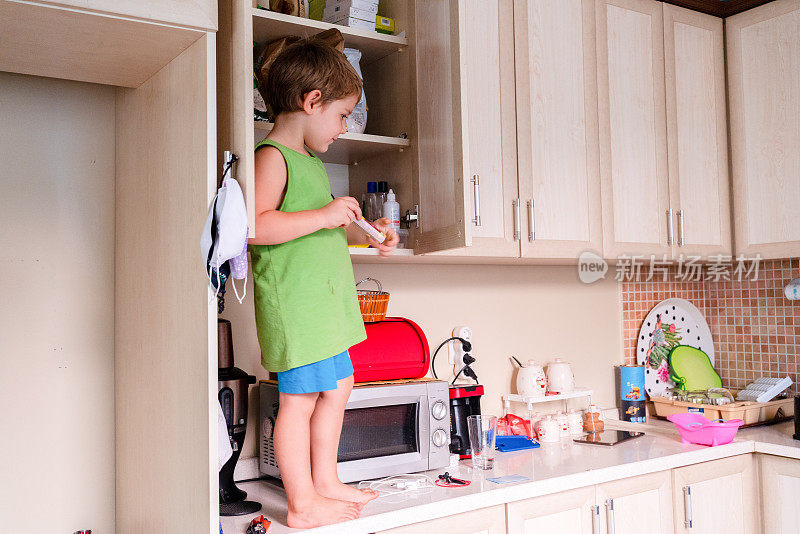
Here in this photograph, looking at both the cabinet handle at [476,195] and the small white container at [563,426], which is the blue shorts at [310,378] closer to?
the cabinet handle at [476,195]

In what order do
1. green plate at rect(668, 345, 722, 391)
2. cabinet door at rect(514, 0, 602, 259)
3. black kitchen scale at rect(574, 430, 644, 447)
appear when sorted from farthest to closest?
green plate at rect(668, 345, 722, 391)
black kitchen scale at rect(574, 430, 644, 447)
cabinet door at rect(514, 0, 602, 259)

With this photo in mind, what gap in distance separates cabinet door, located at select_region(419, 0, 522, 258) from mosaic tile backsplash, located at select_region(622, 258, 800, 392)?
3.07 feet

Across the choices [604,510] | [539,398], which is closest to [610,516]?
[604,510]

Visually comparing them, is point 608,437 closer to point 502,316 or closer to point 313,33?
point 502,316

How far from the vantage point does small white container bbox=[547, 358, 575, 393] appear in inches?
94.2

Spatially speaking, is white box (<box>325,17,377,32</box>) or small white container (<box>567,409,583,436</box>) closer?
white box (<box>325,17,377,32</box>)

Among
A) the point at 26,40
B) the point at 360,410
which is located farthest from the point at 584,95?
the point at 26,40

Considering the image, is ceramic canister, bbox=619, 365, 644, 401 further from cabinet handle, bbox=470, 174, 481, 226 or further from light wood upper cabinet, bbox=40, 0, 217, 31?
light wood upper cabinet, bbox=40, 0, 217, 31

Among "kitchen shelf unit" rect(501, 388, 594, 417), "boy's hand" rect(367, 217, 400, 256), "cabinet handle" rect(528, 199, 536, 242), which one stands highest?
"cabinet handle" rect(528, 199, 536, 242)

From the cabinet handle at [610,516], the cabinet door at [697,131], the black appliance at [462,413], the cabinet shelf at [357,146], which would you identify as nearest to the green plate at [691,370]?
the cabinet door at [697,131]

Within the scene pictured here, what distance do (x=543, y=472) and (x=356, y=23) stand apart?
50.5 inches

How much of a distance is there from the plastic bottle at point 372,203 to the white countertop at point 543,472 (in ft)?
2.33

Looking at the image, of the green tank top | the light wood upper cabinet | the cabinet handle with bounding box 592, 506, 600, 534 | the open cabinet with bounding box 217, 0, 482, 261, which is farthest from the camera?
the cabinet handle with bounding box 592, 506, 600, 534

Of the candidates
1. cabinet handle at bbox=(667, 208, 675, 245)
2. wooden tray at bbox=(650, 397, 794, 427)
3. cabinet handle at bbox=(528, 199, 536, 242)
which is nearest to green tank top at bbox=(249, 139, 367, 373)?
cabinet handle at bbox=(528, 199, 536, 242)
